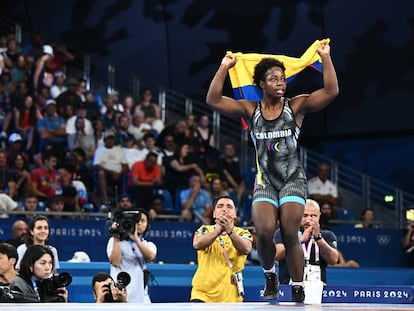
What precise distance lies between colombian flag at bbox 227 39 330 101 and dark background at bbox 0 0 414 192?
978 cm

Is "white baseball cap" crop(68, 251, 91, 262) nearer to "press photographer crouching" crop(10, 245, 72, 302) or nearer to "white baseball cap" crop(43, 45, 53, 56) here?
A: "press photographer crouching" crop(10, 245, 72, 302)

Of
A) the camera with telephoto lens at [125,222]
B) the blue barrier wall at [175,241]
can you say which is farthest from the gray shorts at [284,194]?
the blue barrier wall at [175,241]

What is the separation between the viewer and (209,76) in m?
19.5

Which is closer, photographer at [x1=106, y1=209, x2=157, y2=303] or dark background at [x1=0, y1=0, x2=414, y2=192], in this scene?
photographer at [x1=106, y1=209, x2=157, y2=303]

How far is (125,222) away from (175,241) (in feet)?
13.8

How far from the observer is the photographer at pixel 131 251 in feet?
31.1

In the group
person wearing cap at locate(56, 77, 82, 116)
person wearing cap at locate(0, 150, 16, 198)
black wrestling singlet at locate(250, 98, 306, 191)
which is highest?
person wearing cap at locate(56, 77, 82, 116)

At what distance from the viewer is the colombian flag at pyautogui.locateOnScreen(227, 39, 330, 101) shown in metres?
8.16

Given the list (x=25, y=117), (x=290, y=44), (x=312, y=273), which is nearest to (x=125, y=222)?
(x=312, y=273)

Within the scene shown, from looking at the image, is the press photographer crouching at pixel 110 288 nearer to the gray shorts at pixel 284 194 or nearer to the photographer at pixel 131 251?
the photographer at pixel 131 251

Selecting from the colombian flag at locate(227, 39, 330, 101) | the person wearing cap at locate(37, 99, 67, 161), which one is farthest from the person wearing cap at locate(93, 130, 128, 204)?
the colombian flag at locate(227, 39, 330, 101)

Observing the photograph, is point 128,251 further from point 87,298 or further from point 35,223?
point 87,298

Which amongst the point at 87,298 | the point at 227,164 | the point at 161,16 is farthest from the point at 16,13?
the point at 87,298

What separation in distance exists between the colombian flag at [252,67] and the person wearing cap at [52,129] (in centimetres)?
788
